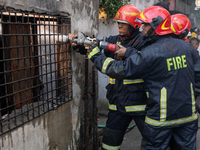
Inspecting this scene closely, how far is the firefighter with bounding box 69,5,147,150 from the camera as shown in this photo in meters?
3.00

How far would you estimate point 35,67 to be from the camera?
2760 mm

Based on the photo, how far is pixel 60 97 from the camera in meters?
2.99

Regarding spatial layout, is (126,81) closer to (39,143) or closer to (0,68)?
(39,143)

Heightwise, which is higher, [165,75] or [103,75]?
[165,75]

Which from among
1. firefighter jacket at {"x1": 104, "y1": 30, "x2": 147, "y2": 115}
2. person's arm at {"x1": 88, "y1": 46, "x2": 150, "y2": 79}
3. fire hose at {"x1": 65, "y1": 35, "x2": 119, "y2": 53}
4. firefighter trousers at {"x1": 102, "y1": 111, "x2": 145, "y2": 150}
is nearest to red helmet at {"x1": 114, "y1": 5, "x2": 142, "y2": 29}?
firefighter jacket at {"x1": 104, "y1": 30, "x2": 147, "y2": 115}

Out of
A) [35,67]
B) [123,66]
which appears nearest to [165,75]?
[123,66]

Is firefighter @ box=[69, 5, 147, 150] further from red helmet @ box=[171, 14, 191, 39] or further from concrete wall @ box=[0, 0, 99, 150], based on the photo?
red helmet @ box=[171, 14, 191, 39]

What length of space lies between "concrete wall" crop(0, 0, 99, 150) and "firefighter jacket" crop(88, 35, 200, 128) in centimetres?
84

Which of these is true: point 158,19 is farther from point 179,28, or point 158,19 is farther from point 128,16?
point 179,28

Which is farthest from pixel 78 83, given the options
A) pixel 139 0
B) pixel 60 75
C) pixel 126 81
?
pixel 139 0

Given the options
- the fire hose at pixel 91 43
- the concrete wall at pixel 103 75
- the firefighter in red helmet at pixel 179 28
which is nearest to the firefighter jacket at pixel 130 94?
the fire hose at pixel 91 43

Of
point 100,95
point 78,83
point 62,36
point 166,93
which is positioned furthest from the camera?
point 100,95

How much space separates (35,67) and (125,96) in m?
1.27

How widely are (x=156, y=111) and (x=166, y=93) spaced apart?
24 cm
